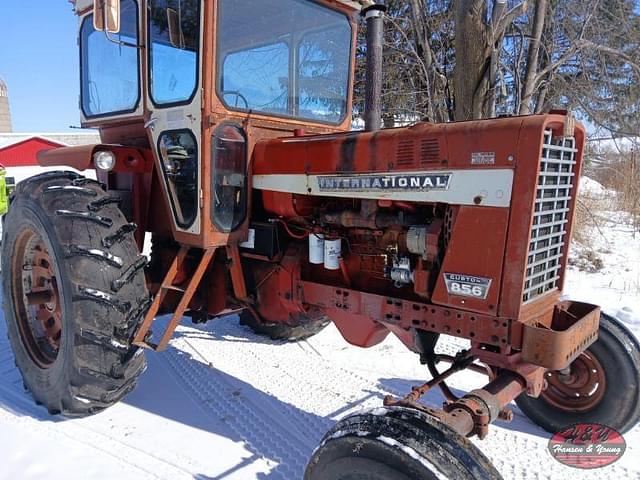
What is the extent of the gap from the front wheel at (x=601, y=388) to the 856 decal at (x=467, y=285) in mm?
1103

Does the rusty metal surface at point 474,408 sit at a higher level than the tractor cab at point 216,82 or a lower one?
lower

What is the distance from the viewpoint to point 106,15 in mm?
2609

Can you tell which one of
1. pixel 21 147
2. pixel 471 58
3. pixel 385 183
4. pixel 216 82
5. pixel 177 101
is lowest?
pixel 21 147

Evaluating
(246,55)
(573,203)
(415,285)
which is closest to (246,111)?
(246,55)

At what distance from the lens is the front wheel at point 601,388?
2715 millimetres

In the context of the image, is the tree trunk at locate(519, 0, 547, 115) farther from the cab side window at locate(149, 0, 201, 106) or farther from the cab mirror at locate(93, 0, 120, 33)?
the cab mirror at locate(93, 0, 120, 33)

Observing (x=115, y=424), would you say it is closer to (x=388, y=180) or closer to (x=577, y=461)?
(x=388, y=180)

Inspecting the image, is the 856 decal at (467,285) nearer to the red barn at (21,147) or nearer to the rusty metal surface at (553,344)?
the rusty metal surface at (553,344)

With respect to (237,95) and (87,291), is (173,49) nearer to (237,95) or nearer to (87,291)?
(237,95)

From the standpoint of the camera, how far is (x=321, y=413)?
10.2ft

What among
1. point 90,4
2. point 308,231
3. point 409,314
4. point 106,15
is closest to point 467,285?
point 409,314

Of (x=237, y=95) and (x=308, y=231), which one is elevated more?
(x=237, y=95)

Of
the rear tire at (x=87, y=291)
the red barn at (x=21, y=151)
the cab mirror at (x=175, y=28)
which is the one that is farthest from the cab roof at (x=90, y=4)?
the red barn at (x=21, y=151)

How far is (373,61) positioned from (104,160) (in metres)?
1.79
